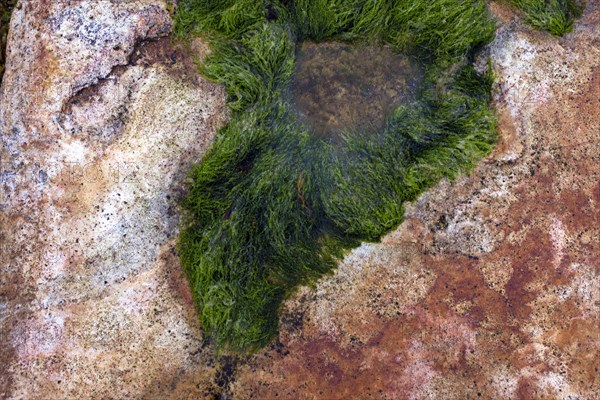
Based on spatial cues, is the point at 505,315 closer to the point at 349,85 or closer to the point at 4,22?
the point at 349,85

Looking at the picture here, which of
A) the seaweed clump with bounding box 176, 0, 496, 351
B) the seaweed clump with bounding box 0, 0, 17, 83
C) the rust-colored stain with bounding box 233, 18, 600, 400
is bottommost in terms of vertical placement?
the rust-colored stain with bounding box 233, 18, 600, 400

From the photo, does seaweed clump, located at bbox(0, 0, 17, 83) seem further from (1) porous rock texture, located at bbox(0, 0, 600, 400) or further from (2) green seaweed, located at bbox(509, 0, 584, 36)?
(2) green seaweed, located at bbox(509, 0, 584, 36)

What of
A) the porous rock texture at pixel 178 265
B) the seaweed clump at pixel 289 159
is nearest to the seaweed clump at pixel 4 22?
the porous rock texture at pixel 178 265

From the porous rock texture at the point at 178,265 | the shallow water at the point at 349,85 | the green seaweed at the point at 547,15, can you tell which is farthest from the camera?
the shallow water at the point at 349,85

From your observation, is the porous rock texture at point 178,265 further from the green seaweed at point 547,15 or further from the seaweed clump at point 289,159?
the green seaweed at point 547,15

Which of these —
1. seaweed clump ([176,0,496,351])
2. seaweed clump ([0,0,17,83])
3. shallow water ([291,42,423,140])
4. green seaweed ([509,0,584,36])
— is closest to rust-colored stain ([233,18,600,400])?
seaweed clump ([176,0,496,351])

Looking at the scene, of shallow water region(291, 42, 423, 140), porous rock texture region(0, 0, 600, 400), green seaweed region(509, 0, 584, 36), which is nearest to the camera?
porous rock texture region(0, 0, 600, 400)

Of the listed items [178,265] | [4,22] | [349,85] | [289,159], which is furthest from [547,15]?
[4,22]

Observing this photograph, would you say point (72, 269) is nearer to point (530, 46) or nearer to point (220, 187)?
point (220, 187)
